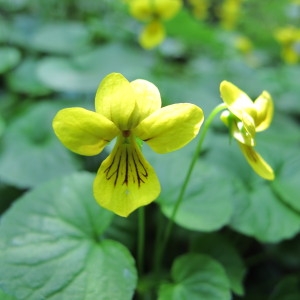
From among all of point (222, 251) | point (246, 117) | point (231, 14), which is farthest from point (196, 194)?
point (231, 14)

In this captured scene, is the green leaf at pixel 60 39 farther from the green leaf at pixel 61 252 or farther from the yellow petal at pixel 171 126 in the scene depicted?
the yellow petal at pixel 171 126

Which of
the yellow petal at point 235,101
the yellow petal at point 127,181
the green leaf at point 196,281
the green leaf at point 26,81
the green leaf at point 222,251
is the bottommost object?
the green leaf at point 26,81

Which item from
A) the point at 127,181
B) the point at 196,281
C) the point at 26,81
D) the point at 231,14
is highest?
the point at 127,181

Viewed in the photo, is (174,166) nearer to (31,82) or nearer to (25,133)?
(25,133)

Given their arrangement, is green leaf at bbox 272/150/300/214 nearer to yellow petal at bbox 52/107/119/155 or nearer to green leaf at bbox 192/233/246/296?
green leaf at bbox 192/233/246/296

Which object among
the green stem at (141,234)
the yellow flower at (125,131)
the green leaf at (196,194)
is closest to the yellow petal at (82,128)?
the yellow flower at (125,131)

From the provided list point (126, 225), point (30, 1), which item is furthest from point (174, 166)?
point (30, 1)

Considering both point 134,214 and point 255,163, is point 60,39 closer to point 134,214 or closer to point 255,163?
point 134,214
